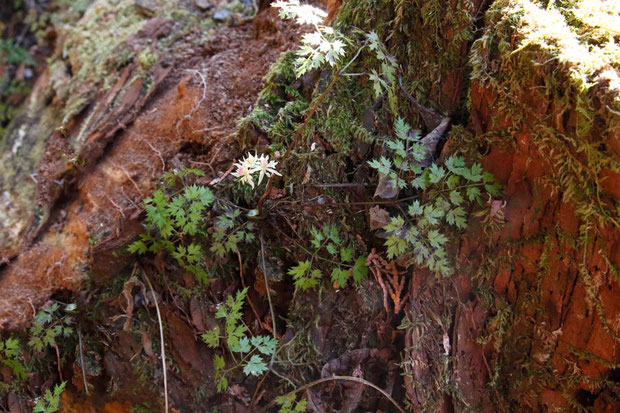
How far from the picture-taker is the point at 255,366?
247 centimetres

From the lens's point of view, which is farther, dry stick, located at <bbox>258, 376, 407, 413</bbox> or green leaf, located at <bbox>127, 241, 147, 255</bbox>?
green leaf, located at <bbox>127, 241, 147, 255</bbox>

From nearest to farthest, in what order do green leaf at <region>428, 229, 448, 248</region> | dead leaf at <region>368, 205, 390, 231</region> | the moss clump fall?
1. the moss clump
2. green leaf at <region>428, 229, 448, 248</region>
3. dead leaf at <region>368, 205, 390, 231</region>

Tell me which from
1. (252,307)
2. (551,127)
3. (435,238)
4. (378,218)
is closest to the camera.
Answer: (551,127)

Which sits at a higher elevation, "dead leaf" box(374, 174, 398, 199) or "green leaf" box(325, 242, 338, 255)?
"dead leaf" box(374, 174, 398, 199)

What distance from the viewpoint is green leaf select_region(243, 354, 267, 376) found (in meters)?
2.46

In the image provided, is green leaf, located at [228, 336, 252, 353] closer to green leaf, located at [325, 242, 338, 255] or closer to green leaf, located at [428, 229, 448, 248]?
green leaf, located at [325, 242, 338, 255]

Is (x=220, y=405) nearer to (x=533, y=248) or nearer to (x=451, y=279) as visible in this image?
(x=451, y=279)

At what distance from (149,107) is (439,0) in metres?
2.01

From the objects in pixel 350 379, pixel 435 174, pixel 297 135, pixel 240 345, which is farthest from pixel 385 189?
pixel 240 345

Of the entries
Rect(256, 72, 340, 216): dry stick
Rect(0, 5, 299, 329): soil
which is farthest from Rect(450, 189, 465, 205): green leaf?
Rect(0, 5, 299, 329): soil

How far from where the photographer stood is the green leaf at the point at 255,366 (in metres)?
2.46

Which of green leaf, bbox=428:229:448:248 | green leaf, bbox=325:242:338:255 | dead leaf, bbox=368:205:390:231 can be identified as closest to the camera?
green leaf, bbox=428:229:448:248

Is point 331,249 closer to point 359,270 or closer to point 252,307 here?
point 359,270

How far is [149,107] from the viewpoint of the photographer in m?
3.39
